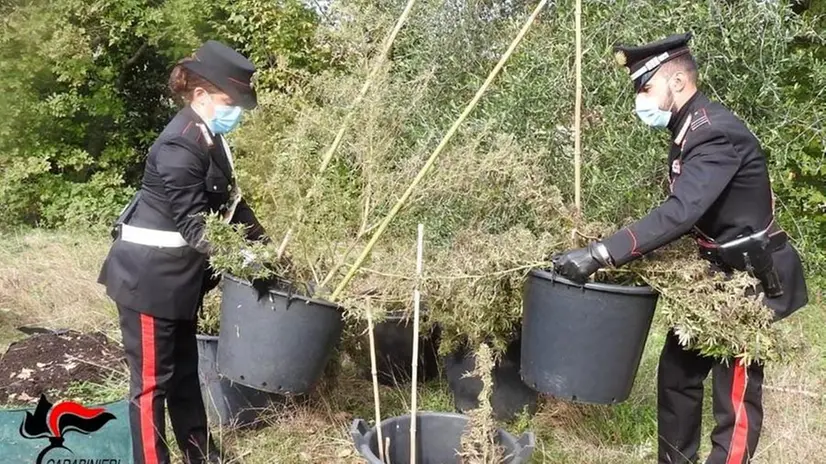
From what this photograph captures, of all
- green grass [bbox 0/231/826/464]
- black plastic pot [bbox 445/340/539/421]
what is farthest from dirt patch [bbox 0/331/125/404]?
black plastic pot [bbox 445/340/539/421]

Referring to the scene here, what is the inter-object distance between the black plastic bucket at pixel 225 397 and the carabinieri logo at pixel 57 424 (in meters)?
0.53

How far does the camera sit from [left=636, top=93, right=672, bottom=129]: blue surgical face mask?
2.93 m

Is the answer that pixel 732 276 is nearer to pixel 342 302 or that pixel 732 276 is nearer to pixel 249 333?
pixel 342 302

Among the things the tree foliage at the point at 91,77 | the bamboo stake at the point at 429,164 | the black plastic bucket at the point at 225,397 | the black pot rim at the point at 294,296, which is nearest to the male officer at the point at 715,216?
the bamboo stake at the point at 429,164

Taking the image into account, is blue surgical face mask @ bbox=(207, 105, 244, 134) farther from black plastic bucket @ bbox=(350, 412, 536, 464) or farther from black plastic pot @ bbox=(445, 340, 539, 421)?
black plastic pot @ bbox=(445, 340, 539, 421)

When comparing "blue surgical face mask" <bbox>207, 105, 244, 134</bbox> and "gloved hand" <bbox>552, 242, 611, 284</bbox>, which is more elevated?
"blue surgical face mask" <bbox>207, 105, 244, 134</bbox>

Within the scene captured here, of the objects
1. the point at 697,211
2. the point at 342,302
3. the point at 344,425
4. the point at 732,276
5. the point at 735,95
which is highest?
the point at 735,95

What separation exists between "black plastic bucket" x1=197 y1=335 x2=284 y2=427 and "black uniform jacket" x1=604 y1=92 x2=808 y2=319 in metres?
1.91

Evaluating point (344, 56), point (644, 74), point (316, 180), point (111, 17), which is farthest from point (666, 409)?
point (111, 17)

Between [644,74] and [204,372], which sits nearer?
[644,74]

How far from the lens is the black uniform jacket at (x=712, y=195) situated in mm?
2678

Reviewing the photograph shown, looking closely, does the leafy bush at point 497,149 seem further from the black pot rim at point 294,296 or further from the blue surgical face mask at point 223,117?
the blue surgical face mask at point 223,117

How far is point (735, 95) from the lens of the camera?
4.02 m

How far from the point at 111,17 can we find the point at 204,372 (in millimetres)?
5166
